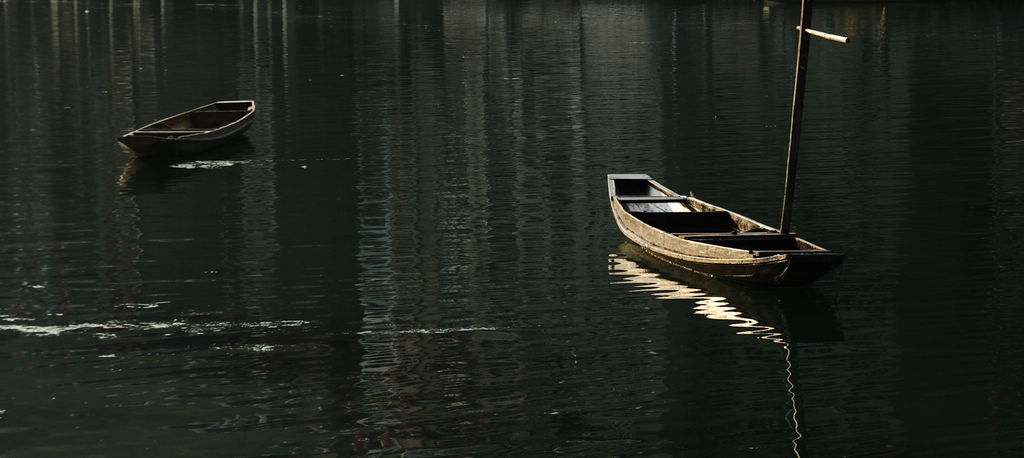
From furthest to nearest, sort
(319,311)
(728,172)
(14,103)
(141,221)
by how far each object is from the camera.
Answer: (14,103), (728,172), (141,221), (319,311)

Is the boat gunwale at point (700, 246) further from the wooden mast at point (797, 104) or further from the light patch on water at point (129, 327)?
the light patch on water at point (129, 327)

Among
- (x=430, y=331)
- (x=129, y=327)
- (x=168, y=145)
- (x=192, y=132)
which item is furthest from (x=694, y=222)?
(x=192, y=132)

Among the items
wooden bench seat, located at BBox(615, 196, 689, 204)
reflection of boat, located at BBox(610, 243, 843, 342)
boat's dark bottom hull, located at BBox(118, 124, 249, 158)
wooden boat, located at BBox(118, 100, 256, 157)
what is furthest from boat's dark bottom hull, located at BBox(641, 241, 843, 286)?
wooden boat, located at BBox(118, 100, 256, 157)

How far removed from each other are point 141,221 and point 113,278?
678cm

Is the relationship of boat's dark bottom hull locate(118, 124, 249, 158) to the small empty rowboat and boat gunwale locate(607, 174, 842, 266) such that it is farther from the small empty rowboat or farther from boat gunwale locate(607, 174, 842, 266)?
boat gunwale locate(607, 174, 842, 266)

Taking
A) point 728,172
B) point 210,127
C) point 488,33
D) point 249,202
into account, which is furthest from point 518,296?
point 488,33

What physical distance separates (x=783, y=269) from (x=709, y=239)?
238 cm

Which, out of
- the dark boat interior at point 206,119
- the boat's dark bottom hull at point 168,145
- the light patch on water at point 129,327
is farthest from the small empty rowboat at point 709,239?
the dark boat interior at point 206,119

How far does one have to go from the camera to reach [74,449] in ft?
59.3

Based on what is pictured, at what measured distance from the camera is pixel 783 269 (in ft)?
82.5

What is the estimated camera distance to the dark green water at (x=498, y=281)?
62.8 feet

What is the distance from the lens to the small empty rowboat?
2519cm

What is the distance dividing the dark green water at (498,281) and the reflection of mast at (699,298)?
0.08 m

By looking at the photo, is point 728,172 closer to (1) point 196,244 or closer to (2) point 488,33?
(1) point 196,244
